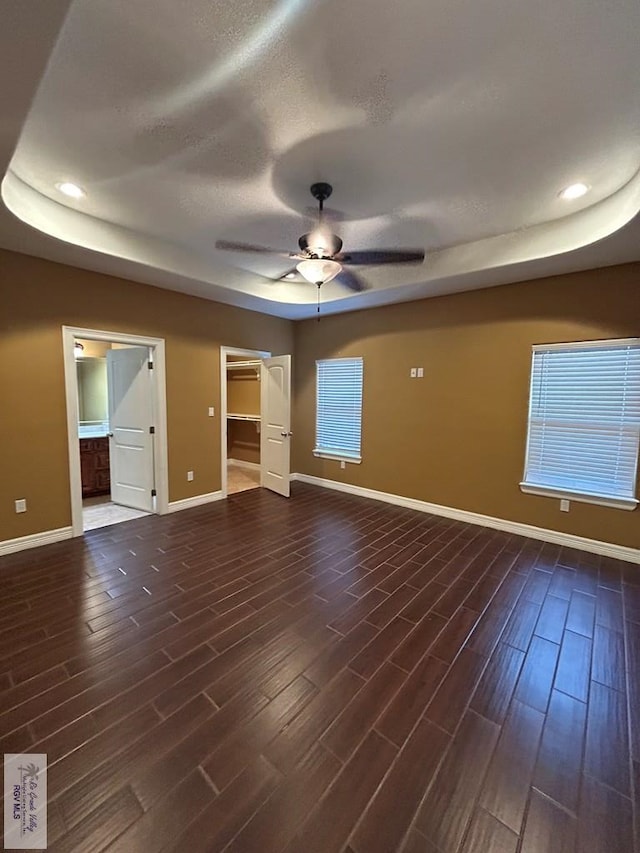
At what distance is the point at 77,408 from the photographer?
360 cm

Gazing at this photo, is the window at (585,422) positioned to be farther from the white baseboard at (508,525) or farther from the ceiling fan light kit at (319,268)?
the ceiling fan light kit at (319,268)

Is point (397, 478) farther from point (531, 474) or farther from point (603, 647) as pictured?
point (603, 647)

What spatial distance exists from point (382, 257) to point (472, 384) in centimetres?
212

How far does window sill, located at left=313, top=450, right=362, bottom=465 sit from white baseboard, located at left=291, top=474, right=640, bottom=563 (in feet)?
1.24

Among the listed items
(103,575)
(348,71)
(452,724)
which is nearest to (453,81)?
(348,71)

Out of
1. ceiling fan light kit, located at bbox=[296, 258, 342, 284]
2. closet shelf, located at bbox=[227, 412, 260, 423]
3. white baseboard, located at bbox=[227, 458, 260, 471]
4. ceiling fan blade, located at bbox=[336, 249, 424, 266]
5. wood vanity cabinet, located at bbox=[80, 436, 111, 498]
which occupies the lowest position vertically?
white baseboard, located at bbox=[227, 458, 260, 471]

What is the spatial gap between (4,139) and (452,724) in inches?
143

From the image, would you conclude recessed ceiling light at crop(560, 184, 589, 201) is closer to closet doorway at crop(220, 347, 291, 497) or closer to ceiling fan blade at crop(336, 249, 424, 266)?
ceiling fan blade at crop(336, 249, 424, 266)

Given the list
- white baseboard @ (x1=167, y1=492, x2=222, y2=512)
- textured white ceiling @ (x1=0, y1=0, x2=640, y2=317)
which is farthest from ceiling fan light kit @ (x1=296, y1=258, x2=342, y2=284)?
white baseboard @ (x1=167, y1=492, x2=222, y2=512)

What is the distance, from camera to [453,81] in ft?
5.80

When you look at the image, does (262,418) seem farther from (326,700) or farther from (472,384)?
(326,700)

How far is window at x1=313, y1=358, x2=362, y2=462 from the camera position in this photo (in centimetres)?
538

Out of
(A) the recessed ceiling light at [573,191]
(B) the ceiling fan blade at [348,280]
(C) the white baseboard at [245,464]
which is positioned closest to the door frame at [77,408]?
(B) the ceiling fan blade at [348,280]

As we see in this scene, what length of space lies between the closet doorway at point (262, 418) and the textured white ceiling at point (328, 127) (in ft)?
6.53
